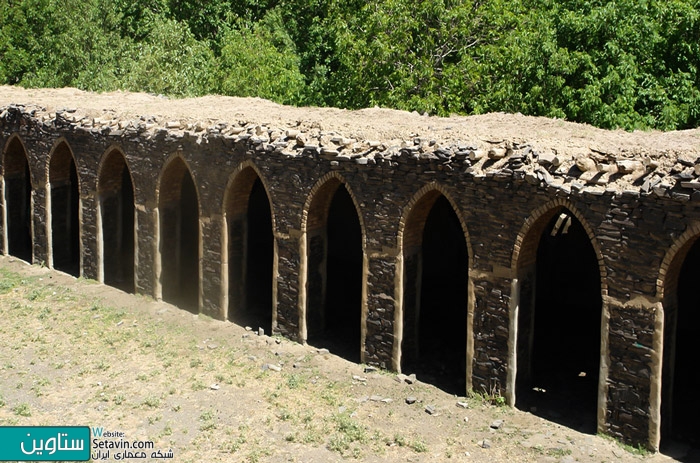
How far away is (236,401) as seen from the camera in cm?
1441

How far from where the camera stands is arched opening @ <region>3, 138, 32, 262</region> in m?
22.9

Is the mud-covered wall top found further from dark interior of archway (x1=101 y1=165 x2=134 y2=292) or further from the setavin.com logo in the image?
the setavin.com logo

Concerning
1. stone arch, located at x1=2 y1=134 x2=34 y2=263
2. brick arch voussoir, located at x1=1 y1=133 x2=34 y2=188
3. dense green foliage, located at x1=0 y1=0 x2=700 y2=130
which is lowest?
stone arch, located at x1=2 y1=134 x2=34 y2=263

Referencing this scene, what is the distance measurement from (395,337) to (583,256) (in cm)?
536

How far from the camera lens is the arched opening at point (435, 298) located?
1536 cm

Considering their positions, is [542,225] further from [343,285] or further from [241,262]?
[343,285]

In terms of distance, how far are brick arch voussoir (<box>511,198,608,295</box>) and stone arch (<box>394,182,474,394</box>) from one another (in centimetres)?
84

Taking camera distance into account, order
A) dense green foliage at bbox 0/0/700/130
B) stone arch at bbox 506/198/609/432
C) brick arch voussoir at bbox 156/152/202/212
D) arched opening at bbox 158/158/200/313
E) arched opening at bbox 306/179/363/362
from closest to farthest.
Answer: stone arch at bbox 506/198/609/432 → arched opening at bbox 306/179/363/362 → brick arch voussoir at bbox 156/152/202/212 → arched opening at bbox 158/158/200/313 → dense green foliage at bbox 0/0/700/130

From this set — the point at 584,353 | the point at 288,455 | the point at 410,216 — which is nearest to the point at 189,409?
the point at 288,455

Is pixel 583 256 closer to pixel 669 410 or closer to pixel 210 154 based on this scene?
pixel 669 410

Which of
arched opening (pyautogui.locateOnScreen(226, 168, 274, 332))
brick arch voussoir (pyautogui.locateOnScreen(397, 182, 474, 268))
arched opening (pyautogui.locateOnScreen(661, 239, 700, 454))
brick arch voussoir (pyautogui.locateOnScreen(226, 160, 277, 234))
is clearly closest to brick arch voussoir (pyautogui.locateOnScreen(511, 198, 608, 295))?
brick arch voussoir (pyautogui.locateOnScreen(397, 182, 474, 268))

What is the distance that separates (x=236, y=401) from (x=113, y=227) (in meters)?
7.90

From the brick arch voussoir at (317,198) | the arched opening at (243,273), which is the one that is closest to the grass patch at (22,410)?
the arched opening at (243,273)

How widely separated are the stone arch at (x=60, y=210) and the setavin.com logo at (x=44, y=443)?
28.7 feet
